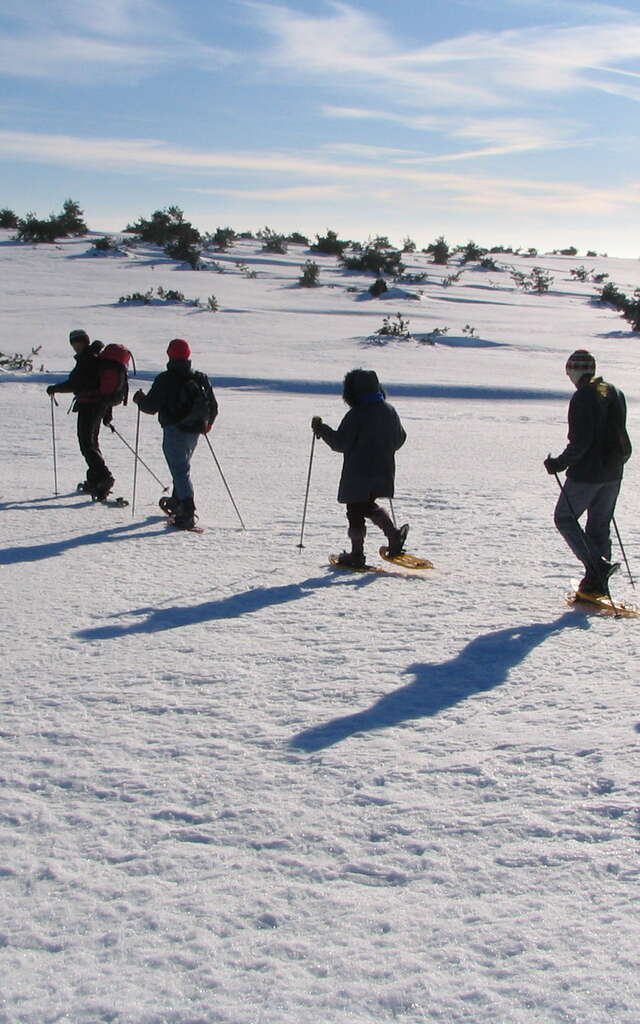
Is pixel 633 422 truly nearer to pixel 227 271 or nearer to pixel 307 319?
pixel 307 319

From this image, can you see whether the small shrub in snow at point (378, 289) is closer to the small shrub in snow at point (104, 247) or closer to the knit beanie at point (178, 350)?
the small shrub in snow at point (104, 247)

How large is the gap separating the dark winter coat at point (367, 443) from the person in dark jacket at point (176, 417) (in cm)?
155

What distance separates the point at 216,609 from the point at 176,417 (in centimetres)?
249

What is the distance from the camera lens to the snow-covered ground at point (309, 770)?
232cm

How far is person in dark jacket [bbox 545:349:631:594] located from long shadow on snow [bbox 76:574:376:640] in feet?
4.65

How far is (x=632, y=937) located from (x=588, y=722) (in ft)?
4.48

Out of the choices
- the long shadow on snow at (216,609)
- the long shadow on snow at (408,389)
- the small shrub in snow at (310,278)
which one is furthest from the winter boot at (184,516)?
the small shrub in snow at (310,278)

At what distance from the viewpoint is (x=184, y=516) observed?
7262mm

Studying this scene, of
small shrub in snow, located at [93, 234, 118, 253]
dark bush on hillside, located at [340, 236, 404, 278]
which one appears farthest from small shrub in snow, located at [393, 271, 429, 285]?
small shrub in snow, located at [93, 234, 118, 253]

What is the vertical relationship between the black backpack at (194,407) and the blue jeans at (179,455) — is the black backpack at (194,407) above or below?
above

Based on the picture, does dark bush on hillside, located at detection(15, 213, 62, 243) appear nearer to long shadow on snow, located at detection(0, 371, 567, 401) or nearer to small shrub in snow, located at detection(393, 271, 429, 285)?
small shrub in snow, located at detection(393, 271, 429, 285)

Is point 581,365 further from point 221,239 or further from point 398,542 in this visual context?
point 221,239

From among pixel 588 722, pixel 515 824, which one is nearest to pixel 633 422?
pixel 588 722

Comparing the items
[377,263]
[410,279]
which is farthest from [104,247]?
[410,279]
